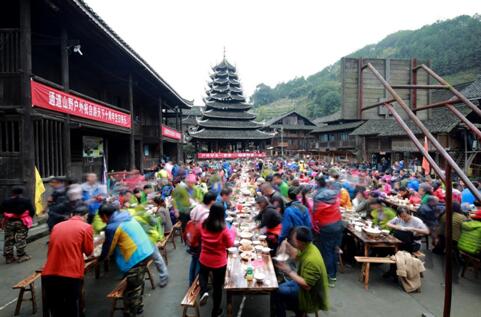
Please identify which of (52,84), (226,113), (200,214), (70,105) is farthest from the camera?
(226,113)

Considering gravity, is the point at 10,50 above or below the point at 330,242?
above

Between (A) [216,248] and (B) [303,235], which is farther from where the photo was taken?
(A) [216,248]

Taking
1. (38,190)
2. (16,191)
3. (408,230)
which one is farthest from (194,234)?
(38,190)

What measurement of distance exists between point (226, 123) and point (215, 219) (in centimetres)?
3504

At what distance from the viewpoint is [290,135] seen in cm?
4703

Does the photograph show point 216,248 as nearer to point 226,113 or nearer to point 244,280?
point 244,280

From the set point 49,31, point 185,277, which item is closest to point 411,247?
point 185,277

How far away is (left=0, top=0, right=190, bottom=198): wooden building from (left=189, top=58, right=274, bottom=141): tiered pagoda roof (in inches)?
869

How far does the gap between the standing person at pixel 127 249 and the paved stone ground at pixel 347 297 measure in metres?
0.64

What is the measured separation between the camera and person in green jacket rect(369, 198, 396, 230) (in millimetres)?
6109

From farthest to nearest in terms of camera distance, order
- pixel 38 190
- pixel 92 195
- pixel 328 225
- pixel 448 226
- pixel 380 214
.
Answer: pixel 38 190 < pixel 92 195 < pixel 380 214 < pixel 328 225 < pixel 448 226

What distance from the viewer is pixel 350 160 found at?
30594mm

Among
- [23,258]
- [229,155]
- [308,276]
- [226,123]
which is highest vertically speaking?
[226,123]

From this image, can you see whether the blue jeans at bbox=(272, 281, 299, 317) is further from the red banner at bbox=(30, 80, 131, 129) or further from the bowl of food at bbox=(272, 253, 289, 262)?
the red banner at bbox=(30, 80, 131, 129)
